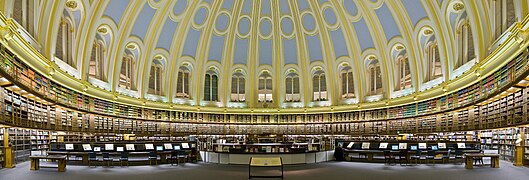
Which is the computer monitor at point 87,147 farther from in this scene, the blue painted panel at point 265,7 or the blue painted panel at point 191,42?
the blue painted panel at point 265,7

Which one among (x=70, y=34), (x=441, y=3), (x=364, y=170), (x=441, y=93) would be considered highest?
(x=441, y=3)

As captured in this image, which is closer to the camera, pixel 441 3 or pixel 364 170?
pixel 364 170

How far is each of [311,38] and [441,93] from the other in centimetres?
1214

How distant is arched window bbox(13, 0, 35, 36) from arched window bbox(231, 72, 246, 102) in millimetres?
19624

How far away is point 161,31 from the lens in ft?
96.1

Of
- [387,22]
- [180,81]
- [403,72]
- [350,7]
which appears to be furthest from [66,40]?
[403,72]

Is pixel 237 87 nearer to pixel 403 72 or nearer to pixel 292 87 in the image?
pixel 292 87

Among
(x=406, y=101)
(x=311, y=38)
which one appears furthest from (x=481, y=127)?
(x=311, y=38)

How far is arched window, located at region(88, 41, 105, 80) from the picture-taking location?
82.4 ft

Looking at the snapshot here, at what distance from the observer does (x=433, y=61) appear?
25969 mm

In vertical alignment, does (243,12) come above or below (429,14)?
above

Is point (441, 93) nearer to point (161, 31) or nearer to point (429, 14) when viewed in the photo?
point (429, 14)

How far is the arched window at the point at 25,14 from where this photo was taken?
1597 cm

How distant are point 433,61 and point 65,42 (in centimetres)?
2116
